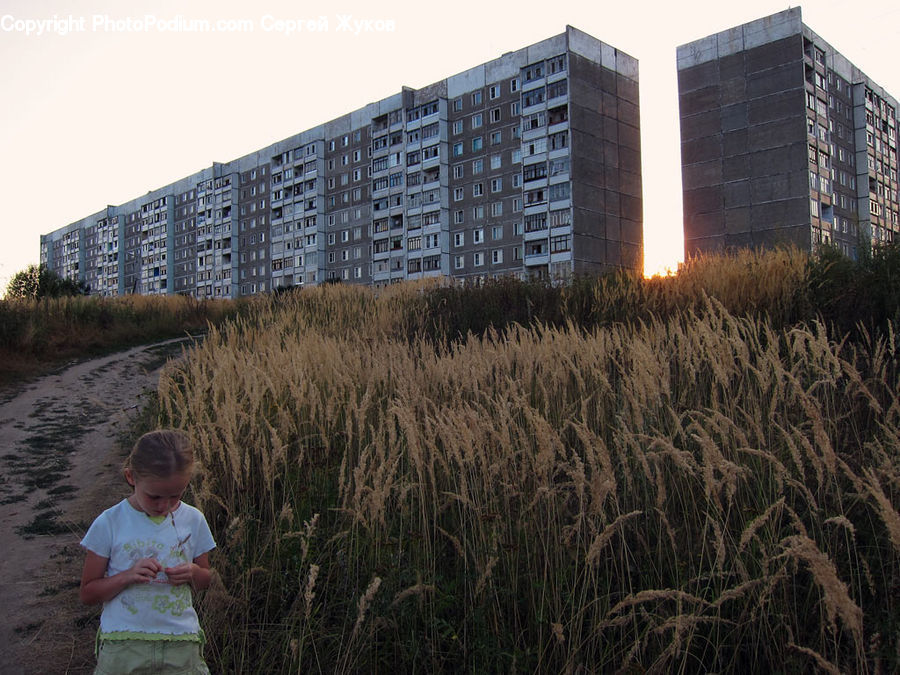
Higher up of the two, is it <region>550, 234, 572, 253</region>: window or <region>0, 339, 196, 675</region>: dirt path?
<region>550, 234, 572, 253</region>: window

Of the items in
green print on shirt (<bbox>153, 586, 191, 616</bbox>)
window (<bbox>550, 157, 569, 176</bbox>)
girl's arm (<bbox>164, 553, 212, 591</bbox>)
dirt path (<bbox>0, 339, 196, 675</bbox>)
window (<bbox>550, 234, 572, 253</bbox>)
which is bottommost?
dirt path (<bbox>0, 339, 196, 675</bbox>)

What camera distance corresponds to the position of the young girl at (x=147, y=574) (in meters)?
2.14

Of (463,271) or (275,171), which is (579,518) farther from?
(275,171)

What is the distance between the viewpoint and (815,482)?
318 centimetres

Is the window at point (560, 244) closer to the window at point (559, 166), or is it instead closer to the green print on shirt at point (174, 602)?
the window at point (559, 166)

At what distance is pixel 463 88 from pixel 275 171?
29.7 meters

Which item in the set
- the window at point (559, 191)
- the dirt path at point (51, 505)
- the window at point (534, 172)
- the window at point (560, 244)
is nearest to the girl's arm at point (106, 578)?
the dirt path at point (51, 505)

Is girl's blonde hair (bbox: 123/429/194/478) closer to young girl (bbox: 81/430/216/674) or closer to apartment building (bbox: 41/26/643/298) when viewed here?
young girl (bbox: 81/430/216/674)

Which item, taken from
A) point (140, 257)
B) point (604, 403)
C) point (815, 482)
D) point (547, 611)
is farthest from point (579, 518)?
point (140, 257)

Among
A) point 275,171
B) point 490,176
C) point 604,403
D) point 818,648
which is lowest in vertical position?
point 818,648

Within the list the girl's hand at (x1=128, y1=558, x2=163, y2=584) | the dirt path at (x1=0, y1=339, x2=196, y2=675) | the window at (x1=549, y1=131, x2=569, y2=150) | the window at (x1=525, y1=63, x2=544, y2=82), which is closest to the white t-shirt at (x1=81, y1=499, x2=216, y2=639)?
the girl's hand at (x1=128, y1=558, x2=163, y2=584)

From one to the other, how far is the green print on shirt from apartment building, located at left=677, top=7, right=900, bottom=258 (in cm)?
5086

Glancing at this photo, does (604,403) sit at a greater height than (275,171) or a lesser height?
lesser

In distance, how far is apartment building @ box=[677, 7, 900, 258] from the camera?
49062 mm
